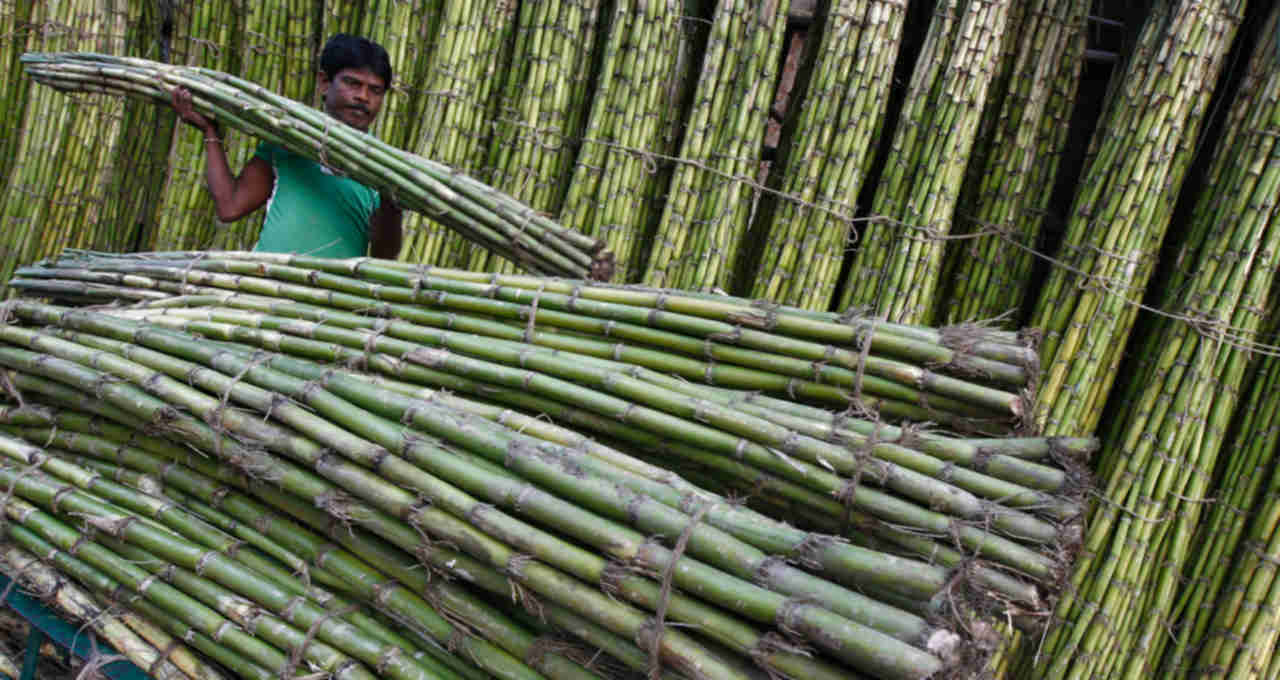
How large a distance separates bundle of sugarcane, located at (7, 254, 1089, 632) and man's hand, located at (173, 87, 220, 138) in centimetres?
37

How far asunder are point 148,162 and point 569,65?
240 cm

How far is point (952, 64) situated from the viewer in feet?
9.49

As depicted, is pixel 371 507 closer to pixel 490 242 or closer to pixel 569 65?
pixel 490 242

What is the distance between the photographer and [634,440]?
4.86 feet

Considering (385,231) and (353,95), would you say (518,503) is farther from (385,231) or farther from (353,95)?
(353,95)

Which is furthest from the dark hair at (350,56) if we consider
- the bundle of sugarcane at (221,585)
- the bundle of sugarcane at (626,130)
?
the bundle of sugarcane at (221,585)

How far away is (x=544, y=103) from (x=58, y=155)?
242 centimetres

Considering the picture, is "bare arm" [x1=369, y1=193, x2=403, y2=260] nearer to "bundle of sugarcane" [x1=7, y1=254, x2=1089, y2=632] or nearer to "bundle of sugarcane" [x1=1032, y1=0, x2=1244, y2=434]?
"bundle of sugarcane" [x1=7, y1=254, x2=1089, y2=632]

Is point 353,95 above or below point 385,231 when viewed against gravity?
above

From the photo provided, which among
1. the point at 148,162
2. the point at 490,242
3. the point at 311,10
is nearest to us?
the point at 490,242

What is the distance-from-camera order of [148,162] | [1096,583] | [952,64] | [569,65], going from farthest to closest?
[148,162], [569,65], [952,64], [1096,583]

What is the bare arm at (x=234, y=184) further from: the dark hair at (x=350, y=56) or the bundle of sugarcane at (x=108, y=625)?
the bundle of sugarcane at (x=108, y=625)

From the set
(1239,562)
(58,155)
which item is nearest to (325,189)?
(58,155)

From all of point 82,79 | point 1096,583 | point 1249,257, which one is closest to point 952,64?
point 1249,257
